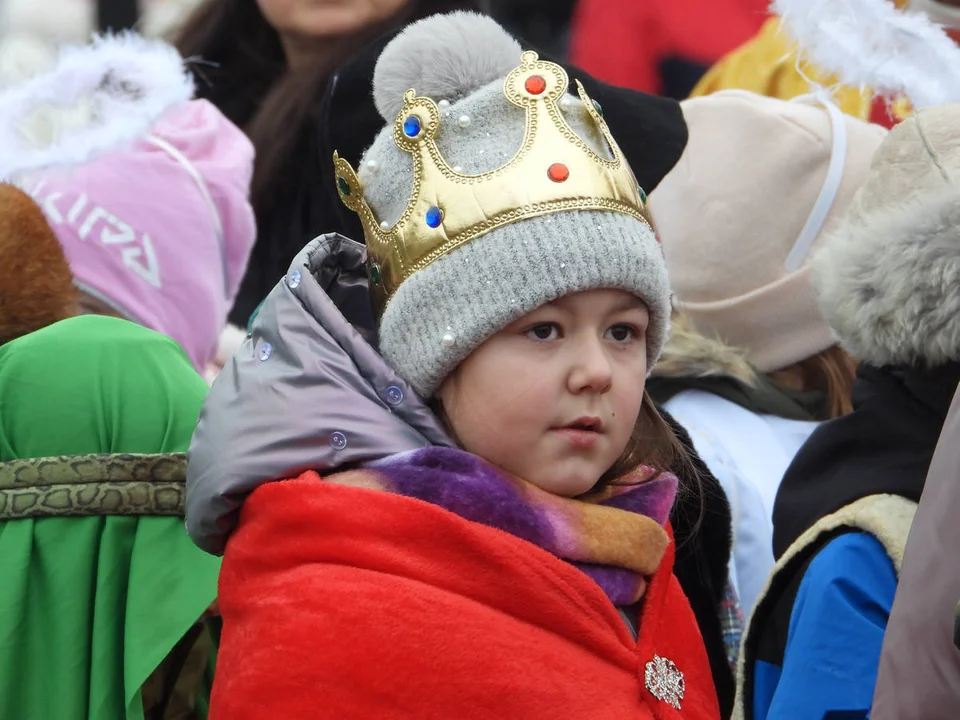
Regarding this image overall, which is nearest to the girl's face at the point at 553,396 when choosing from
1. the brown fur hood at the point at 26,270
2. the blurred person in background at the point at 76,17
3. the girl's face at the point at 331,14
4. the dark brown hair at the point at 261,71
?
the brown fur hood at the point at 26,270

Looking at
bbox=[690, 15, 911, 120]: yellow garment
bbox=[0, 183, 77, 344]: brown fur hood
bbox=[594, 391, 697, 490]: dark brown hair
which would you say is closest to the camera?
bbox=[594, 391, 697, 490]: dark brown hair

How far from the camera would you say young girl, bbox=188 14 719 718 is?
1898mm

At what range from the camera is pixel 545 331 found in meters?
2.10

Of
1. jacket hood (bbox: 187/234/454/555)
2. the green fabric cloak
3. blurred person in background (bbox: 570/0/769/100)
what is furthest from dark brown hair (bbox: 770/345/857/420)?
blurred person in background (bbox: 570/0/769/100)

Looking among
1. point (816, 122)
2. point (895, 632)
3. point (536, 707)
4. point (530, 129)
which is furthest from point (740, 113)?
point (895, 632)

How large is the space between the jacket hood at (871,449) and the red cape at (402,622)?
1.52 ft

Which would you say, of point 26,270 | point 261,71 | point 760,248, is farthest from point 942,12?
point 26,270

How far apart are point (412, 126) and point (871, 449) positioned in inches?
36.1

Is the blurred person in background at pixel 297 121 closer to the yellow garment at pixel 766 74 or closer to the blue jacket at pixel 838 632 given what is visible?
the yellow garment at pixel 766 74

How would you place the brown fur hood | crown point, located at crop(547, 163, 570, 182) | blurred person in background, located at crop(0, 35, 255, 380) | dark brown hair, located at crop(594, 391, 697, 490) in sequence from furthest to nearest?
blurred person in background, located at crop(0, 35, 255, 380), the brown fur hood, dark brown hair, located at crop(594, 391, 697, 490), crown point, located at crop(547, 163, 570, 182)

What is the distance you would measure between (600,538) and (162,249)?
146cm

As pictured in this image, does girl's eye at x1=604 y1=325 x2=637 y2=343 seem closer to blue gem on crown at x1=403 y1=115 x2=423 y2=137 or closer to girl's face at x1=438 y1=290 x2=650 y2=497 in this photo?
girl's face at x1=438 y1=290 x2=650 y2=497

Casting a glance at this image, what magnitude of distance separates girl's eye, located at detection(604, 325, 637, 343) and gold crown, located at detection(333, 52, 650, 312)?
17 cm

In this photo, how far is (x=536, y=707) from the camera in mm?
1900
